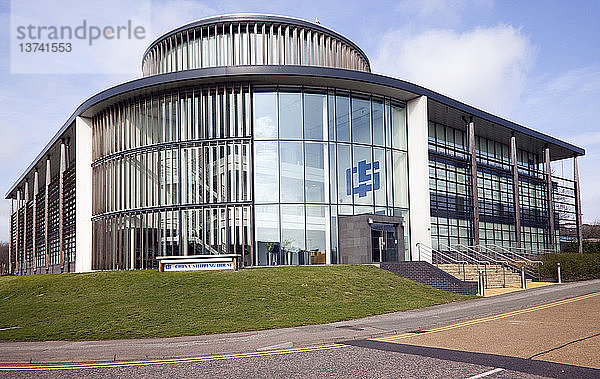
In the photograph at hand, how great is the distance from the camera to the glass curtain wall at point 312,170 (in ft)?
112

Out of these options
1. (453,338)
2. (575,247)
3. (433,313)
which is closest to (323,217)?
(433,313)

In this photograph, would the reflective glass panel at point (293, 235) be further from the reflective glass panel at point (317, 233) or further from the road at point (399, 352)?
the road at point (399, 352)

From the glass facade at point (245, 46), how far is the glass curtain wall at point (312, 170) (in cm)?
344

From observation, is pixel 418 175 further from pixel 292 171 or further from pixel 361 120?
pixel 292 171

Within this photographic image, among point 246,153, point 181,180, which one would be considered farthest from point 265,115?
point 181,180

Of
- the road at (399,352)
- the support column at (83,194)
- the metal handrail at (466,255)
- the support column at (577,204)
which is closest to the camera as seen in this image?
the road at (399,352)

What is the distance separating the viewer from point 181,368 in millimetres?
11375

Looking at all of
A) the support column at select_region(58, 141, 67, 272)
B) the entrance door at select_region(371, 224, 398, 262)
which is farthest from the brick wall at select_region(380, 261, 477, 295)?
the support column at select_region(58, 141, 67, 272)

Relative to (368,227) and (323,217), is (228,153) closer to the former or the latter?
(323,217)

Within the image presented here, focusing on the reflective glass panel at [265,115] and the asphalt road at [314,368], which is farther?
the reflective glass panel at [265,115]

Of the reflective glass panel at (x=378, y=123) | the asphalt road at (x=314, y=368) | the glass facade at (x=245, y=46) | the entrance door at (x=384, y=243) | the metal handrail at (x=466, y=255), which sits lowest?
the asphalt road at (x=314, y=368)

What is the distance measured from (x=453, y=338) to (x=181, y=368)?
6734mm

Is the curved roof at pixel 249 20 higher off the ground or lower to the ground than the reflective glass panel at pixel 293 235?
higher

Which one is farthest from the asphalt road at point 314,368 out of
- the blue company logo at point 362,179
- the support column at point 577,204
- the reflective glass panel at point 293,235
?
the support column at point 577,204
